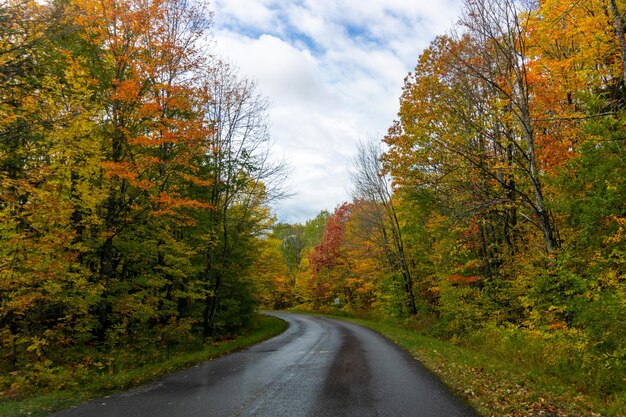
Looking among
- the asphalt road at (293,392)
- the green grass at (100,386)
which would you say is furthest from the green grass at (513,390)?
the green grass at (100,386)

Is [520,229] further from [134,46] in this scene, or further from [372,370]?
[134,46]

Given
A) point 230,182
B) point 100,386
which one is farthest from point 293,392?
point 230,182

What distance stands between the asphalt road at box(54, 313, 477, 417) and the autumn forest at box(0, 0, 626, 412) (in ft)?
8.94

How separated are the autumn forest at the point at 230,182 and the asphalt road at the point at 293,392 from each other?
2724 mm

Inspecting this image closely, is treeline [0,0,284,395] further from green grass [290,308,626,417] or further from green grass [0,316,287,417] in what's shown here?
green grass [290,308,626,417]

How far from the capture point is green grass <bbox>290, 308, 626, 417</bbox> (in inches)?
233

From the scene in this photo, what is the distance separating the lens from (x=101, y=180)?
40.9 feet

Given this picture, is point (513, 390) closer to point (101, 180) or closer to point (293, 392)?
point (293, 392)

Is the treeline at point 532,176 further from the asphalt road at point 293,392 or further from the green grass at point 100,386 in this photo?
the green grass at point 100,386

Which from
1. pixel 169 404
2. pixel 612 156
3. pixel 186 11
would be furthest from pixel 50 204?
pixel 612 156

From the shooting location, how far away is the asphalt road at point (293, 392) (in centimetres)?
639

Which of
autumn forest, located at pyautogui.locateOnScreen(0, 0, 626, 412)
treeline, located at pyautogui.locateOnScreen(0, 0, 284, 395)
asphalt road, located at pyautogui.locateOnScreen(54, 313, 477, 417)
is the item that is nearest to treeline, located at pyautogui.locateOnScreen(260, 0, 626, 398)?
autumn forest, located at pyautogui.locateOnScreen(0, 0, 626, 412)

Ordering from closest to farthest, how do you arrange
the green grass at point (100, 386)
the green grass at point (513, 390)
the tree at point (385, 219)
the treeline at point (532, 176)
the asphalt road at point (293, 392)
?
the green grass at point (513, 390), the asphalt road at point (293, 392), the green grass at point (100, 386), the treeline at point (532, 176), the tree at point (385, 219)

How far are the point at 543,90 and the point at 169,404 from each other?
51.5 ft
